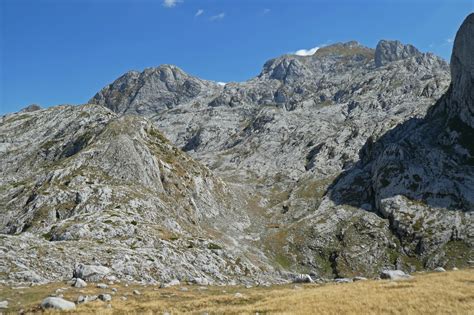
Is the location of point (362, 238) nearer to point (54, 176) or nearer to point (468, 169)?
point (468, 169)

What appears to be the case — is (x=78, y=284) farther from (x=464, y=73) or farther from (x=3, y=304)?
(x=464, y=73)

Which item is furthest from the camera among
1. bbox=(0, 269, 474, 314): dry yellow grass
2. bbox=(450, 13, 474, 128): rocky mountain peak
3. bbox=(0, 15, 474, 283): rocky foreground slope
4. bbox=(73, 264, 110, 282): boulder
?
bbox=(450, 13, 474, 128): rocky mountain peak

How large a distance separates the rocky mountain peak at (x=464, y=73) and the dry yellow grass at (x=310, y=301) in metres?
128

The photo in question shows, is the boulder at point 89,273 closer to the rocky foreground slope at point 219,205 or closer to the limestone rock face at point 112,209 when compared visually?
the limestone rock face at point 112,209

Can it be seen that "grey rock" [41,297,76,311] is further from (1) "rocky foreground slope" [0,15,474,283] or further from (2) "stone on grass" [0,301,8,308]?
(1) "rocky foreground slope" [0,15,474,283]

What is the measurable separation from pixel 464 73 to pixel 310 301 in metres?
154

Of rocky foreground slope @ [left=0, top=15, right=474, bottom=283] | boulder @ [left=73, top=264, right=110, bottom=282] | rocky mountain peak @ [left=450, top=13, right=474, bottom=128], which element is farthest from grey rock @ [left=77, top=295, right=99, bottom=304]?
rocky mountain peak @ [left=450, top=13, right=474, bottom=128]

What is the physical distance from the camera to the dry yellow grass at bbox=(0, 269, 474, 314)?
29.1 metres

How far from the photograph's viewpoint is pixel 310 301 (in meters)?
33.2

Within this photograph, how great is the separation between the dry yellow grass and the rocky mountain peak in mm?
128003

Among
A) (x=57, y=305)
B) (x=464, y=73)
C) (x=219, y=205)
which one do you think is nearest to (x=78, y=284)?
(x=57, y=305)

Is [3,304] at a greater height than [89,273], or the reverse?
[89,273]

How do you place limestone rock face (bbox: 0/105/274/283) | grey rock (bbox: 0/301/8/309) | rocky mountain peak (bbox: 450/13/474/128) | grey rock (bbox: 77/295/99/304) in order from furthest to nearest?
rocky mountain peak (bbox: 450/13/474/128) → limestone rock face (bbox: 0/105/274/283) → grey rock (bbox: 77/295/99/304) → grey rock (bbox: 0/301/8/309)

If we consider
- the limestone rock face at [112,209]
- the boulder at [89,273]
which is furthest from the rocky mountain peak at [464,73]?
the boulder at [89,273]
